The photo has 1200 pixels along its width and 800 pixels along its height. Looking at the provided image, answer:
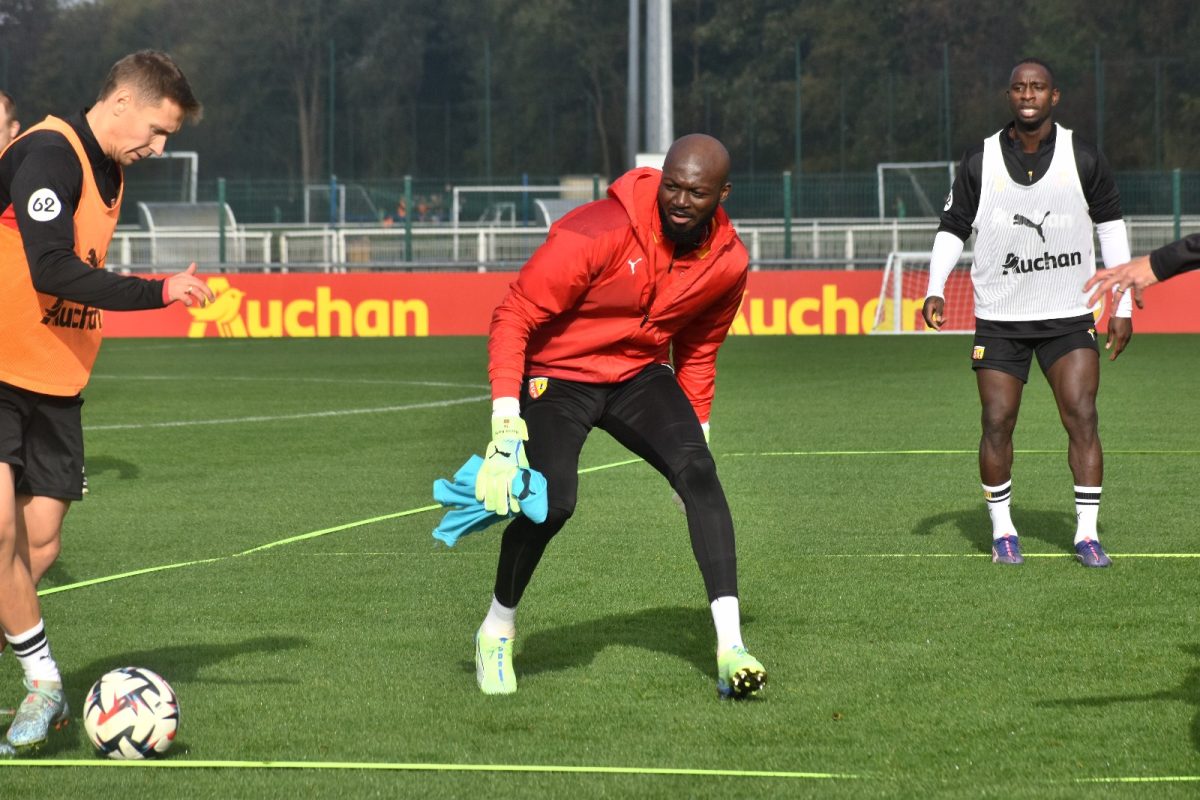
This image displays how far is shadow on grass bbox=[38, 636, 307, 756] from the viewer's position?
227 inches

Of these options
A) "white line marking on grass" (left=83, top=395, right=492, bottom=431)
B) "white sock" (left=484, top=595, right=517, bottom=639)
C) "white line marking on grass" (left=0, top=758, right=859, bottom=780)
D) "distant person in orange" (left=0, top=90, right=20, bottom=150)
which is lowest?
"white line marking on grass" (left=83, top=395, right=492, bottom=431)

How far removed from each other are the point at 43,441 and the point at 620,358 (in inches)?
72.5

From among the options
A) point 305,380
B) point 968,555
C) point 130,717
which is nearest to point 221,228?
point 305,380

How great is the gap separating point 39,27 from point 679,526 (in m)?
58.9

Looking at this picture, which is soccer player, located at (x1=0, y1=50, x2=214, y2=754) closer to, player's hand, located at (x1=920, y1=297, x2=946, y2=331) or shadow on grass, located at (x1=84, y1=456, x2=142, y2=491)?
player's hand, located at (x1=920, y1=297, x2=946, y2=331)

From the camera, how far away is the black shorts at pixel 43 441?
5.05 metres

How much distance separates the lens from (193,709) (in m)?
5.52

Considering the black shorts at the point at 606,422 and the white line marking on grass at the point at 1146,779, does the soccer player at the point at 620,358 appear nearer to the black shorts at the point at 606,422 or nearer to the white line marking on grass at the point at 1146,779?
the black shorts at the point at 606,422

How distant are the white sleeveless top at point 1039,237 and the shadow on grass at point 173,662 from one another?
346 cm

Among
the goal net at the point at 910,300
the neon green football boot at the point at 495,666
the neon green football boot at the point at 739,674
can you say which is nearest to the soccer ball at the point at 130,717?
the neon green football boot at the point at 495,666

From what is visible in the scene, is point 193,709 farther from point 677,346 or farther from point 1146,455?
point 1146,455

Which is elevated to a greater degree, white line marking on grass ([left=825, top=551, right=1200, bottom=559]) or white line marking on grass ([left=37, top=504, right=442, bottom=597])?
white line marking on grass ([left=825, top=551, right=1200, bottom=559])

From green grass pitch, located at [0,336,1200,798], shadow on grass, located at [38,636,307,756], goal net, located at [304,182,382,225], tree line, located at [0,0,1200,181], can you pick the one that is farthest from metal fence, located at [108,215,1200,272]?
shadow on grass, located at [38,636,307,756]

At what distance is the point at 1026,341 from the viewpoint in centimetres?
802
